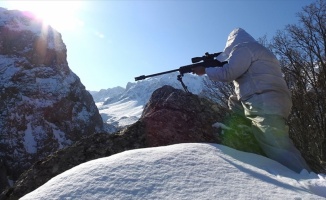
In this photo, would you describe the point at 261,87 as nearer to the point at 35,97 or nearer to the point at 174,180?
the point at 174,180

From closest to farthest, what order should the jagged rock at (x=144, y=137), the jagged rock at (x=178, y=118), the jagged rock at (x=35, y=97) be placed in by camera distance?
the jagged rock at (x=144, y=137), the jagged rock at (x=178, y=118), the jagged rock at (x=35, y=97)

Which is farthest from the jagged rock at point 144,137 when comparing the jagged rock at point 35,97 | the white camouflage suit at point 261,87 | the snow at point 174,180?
the jagged rock at point 35,97

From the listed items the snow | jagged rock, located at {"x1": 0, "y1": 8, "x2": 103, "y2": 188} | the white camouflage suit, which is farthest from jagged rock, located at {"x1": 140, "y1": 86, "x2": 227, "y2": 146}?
jagged rock, located at {"x1": 0, "y1": 8, "x2": 103, "y2": 188}

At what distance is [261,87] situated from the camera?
16.8 feet

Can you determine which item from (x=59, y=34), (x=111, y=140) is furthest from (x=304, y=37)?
(x=59, y=34)

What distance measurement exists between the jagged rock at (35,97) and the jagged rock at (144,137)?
50.5m

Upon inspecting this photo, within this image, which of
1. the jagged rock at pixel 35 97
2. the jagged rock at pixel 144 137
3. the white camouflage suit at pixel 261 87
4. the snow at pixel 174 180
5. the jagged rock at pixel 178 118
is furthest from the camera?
the jagged rock at pixel 35 97

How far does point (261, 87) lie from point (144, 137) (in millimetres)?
2348

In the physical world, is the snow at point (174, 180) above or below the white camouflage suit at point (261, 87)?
below

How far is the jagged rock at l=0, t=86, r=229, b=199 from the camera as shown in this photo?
18.8ft

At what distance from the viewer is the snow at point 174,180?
9.23ft

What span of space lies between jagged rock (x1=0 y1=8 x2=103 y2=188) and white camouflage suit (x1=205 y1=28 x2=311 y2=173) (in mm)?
52832

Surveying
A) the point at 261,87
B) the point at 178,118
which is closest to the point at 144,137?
the point at 178,118

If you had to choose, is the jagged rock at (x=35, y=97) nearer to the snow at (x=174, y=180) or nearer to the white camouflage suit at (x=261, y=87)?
the white camouflage suit at (x=261, y=87)
